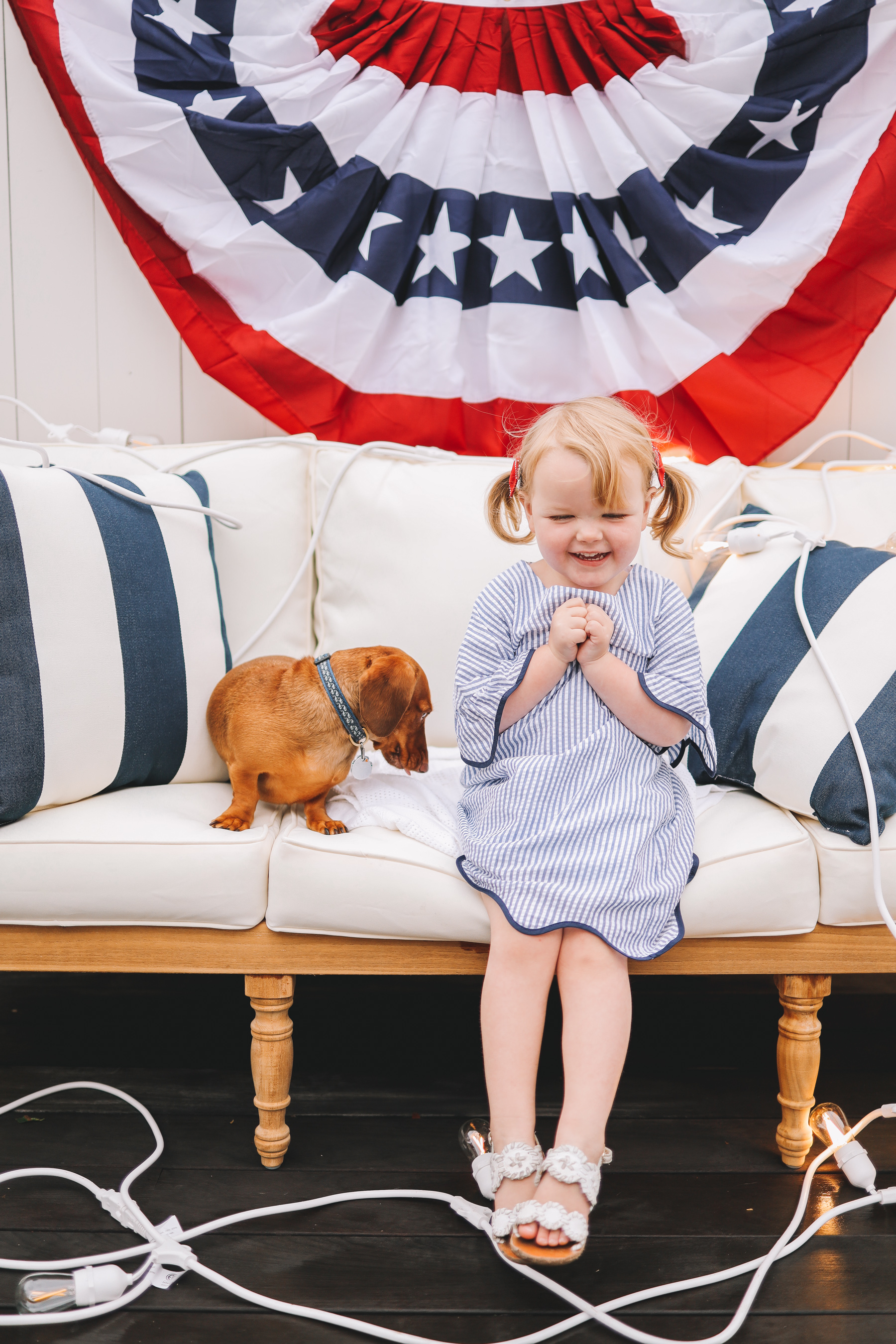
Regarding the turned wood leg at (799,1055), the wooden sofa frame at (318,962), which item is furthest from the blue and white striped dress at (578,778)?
the turned wood leg at (799,1055)

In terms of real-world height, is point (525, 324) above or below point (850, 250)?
below

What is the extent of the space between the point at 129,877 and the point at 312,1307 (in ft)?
1.64

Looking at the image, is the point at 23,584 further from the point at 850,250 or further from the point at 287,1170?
the point at 850,250

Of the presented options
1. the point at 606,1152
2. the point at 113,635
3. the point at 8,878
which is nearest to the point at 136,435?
the point at 113,635

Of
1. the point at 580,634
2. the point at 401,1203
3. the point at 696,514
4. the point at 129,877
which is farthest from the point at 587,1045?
the point at 696,514

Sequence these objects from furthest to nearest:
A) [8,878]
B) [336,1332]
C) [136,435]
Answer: [136,435] < [8,878] < [336,1332]

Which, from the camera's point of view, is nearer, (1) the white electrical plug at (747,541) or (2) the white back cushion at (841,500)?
(1) the white electrical plug at (747,541)

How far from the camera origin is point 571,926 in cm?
102

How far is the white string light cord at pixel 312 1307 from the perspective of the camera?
2.97 ft

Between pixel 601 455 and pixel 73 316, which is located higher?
pixel 73 316

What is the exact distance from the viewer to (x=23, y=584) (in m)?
1.16

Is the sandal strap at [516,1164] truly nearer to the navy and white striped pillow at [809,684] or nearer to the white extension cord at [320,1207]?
the white extension cord at [320,1207]

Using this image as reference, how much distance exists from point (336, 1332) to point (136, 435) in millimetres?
1618

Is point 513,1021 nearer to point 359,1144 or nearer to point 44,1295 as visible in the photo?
point 359,1144
